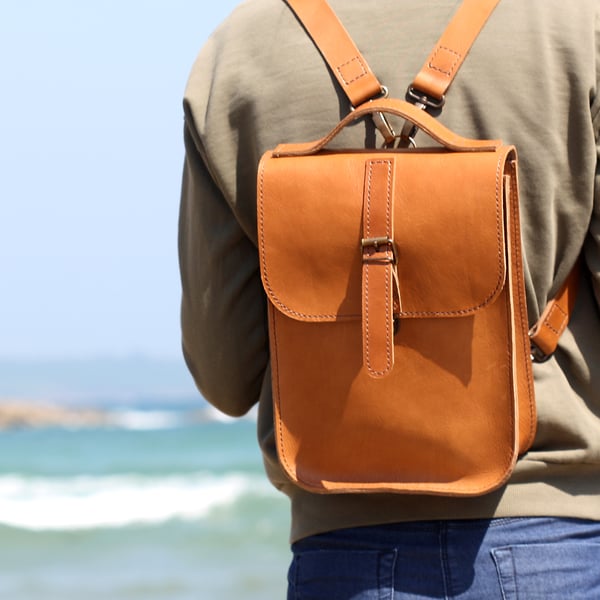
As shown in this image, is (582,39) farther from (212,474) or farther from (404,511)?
(212,474)

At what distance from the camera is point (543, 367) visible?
1.42m

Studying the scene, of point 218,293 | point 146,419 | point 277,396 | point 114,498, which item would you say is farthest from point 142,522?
point 146,419

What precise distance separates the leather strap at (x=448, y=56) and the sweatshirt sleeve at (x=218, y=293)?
33 cm

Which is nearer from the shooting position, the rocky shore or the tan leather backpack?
the tan leather backpack

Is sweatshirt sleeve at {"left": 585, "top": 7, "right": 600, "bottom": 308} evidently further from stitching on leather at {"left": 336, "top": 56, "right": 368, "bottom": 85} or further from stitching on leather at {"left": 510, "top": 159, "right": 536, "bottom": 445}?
stitching on leather at {"left": 336, "top": 56, "right": 368, "bottom": 85}

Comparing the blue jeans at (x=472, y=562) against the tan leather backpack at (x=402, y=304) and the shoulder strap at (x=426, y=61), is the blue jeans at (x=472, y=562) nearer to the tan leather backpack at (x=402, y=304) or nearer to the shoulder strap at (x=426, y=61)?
the tan leather backpack at (x=402, y=304)

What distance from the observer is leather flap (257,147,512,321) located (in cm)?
131

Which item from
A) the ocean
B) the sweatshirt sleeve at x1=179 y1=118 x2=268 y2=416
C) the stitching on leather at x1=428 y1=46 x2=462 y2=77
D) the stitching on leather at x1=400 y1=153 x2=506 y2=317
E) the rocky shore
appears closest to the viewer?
the stitching on leather at x1=400 y1=153 x2=506 y2=317

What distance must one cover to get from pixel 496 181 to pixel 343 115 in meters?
0.26

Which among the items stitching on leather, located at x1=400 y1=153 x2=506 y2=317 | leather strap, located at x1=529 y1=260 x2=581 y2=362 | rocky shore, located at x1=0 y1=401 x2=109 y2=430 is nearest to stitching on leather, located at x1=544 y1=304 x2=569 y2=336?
leather strap, located at x1=529 y1=260 x2=581 y2=362

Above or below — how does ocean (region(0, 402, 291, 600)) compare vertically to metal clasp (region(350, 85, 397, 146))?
below

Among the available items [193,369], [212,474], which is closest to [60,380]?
[212,474]

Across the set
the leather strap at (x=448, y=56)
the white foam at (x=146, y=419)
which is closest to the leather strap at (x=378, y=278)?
the leather strap at (x=448, y=56)

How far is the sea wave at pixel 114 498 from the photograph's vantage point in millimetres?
8992
